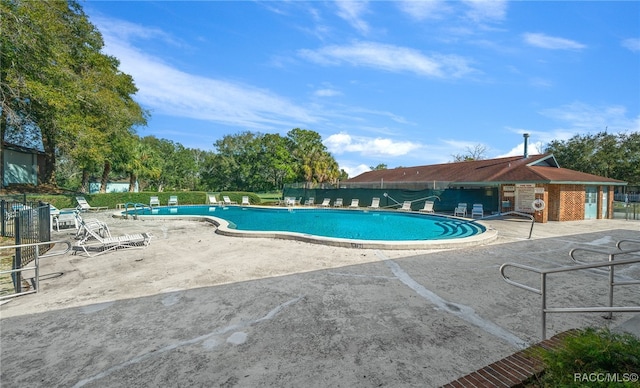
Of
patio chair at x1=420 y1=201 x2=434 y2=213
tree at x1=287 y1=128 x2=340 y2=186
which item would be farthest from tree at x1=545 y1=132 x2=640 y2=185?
tree at x1=287 y1=128 x2=340 y2=186

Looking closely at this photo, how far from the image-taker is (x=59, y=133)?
54.6 feet

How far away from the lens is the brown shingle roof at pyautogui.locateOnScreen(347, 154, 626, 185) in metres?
15.1

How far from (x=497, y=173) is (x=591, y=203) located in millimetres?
4912

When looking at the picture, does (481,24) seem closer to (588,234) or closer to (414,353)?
(588,234)

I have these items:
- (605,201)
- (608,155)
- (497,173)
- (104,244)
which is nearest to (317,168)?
(497,173)

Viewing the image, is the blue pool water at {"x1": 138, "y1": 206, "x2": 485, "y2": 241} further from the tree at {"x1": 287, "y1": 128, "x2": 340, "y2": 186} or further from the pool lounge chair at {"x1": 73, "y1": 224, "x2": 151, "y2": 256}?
the tree at {"x1": 287, "y1": 128, "x2": 340, "y2": 186}

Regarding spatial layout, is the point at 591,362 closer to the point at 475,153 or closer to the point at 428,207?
the point at 428,207

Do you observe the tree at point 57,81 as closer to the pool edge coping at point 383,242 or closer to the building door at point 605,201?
the pool edge coping at point 383,242

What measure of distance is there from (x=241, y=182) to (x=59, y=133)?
28.1 metres

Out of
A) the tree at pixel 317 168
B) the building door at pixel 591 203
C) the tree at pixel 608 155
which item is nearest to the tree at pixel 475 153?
the tree at pixel 608 155

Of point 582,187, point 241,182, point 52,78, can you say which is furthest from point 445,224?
point 241,182

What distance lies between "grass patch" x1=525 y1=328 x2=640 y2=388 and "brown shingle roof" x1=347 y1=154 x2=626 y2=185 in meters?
15.1

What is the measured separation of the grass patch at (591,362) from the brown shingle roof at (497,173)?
49.4ft

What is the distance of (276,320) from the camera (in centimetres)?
369
